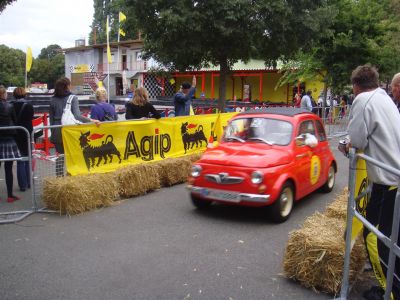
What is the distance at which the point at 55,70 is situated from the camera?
270ft

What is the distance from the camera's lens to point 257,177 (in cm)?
615

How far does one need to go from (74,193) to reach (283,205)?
130 inches

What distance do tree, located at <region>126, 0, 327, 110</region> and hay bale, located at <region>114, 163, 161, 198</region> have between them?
215 inches

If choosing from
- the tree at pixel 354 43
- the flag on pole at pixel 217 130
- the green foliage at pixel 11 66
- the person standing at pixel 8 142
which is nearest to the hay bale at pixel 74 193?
the person standing at pixel 8 142

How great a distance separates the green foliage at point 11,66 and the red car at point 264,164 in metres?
65.5

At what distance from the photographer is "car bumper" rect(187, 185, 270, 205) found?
6.11 meters

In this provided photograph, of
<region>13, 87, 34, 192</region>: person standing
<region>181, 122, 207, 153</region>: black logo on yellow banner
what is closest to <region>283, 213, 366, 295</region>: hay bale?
<region>13, 87, 34, 192</region>: person standing

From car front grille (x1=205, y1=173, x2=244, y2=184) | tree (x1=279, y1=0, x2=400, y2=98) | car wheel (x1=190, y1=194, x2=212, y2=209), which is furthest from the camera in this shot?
tree (x1=279, y1=0, x2=400, y2=98)

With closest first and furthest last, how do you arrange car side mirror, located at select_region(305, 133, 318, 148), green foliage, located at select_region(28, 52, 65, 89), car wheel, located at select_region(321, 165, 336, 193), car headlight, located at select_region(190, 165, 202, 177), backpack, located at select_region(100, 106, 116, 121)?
car headlight, located at select_region(190, 165, 202, 177)
car side mirror, located at select_region(305, 133, 318, 148)
car wheel, located at select_region(321, 165, 336, 193)
backpack, located at select_region(100, 106, 116, 121)
green foliage, located at select_region(28, 52, 65, 89)

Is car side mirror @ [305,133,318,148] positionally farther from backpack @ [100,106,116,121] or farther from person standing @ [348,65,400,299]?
backpack @ [100,106,116,121]

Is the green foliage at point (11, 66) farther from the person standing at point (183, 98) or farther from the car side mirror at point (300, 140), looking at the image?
the car side mirror at point (300, 140)

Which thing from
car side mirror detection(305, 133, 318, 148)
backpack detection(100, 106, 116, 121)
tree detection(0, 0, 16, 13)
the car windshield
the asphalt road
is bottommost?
the asphalt road

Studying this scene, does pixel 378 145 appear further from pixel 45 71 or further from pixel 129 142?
pixel 45 71

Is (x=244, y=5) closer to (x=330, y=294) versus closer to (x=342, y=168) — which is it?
(x=342, y=168)
